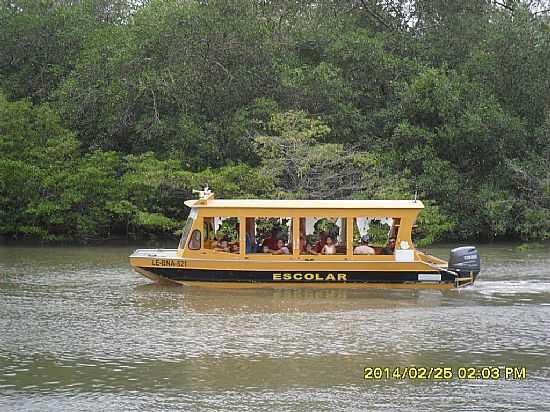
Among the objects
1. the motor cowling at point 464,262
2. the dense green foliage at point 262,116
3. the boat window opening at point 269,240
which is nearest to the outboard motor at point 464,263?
the motor cowling at point 464,262

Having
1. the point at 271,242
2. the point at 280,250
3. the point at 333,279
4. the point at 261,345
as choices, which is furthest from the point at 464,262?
the point at 261,345

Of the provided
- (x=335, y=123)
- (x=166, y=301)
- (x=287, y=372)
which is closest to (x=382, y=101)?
(x=335, y=123)

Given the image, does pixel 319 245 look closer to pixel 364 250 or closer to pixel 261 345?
pixel 364 250

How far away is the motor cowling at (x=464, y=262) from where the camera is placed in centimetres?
1878

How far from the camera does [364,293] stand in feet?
61.8

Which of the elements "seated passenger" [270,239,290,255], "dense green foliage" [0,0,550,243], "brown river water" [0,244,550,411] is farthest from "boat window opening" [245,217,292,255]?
"dense green foliage" [0,0,550,243]

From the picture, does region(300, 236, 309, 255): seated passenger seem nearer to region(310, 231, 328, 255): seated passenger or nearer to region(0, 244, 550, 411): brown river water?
region(310, 231, 328, 255): seated passenger

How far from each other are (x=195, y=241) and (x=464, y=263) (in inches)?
215

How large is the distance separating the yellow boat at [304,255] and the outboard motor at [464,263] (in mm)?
20

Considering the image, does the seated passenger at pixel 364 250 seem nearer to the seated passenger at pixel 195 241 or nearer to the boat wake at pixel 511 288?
the boat wake at pixel 511 288

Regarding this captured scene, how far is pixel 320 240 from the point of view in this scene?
63.9ft

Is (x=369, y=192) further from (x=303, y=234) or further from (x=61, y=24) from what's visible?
(x=61, y=24)

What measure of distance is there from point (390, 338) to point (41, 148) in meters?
18.6

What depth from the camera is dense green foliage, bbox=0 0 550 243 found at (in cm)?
2912
